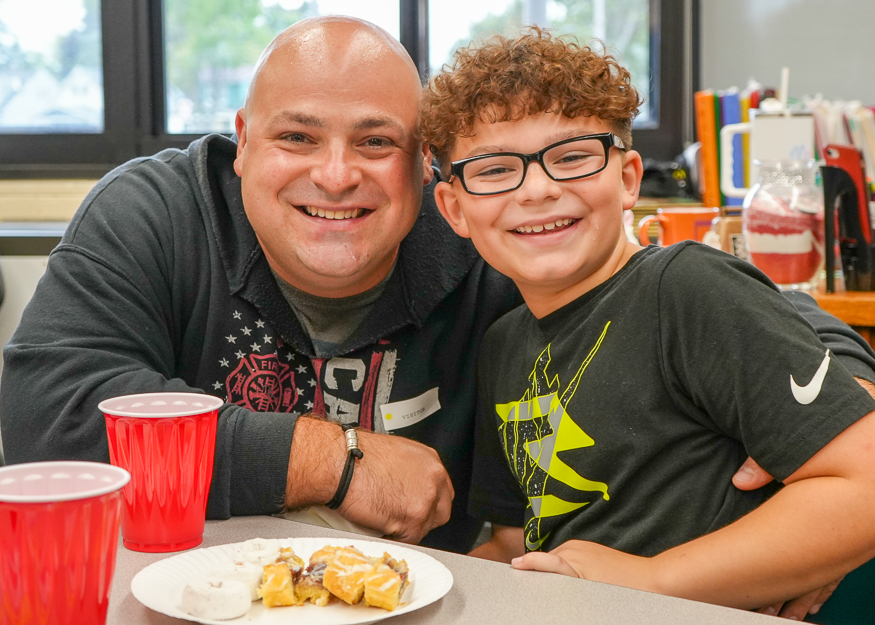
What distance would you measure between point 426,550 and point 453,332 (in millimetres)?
687

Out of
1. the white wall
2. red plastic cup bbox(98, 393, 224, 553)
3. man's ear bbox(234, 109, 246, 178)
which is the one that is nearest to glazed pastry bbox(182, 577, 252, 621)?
red plastic cup bbox(98, 393, 224, 553)

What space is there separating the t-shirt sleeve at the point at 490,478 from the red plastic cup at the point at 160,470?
56 centimetres

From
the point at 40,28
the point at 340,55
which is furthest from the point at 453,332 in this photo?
the point at 40,28

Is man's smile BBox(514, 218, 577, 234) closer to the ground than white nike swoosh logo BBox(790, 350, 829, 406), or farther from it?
farther from it

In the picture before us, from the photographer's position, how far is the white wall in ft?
10.00

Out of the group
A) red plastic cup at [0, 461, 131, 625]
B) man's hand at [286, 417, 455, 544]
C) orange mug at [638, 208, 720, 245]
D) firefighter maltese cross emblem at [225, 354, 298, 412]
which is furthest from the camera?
orange mug at [638, 208, 720, 245]

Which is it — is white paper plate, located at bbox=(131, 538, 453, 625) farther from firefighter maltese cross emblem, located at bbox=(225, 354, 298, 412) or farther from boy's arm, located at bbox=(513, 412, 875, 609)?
firefighter maltese cross emblem, located at bbox=(225, 354, 298, 412)

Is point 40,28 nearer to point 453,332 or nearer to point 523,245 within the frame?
point 453,332

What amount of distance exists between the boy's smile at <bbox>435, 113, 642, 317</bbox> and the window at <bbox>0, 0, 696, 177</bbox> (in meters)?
2.32

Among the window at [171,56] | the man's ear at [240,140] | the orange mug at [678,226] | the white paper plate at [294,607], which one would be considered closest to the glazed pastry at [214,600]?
the white paper plate at [294,607]

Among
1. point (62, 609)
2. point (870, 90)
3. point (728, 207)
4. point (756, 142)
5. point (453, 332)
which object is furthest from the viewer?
point (870, 90)

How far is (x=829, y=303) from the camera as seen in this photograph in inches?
73.0

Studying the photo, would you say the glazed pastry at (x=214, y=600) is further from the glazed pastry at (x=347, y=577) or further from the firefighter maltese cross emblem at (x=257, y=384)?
the firefighter maltese cross emblem at (x=257, y=384)

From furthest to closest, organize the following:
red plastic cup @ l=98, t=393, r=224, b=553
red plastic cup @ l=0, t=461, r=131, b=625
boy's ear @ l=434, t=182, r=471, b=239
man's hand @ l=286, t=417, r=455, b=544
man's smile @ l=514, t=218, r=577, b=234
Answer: boy's ear @ l=434, t=182, r=471, b=239
man's smile @ l=514, t=218, r=577, b=234
man's hand @ l=286, t=417, r=455, b=544
red plastic cup @ l=98, t=393, r=224, b=553
red plastic cup @ l=0, t=461, r=131, b=625
